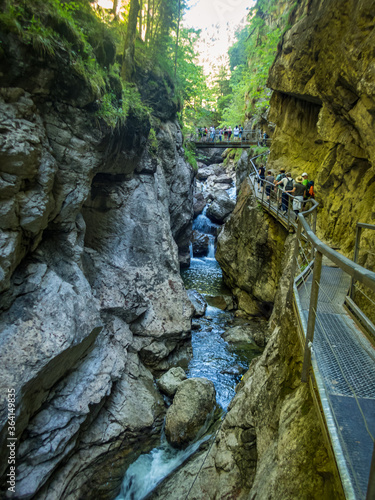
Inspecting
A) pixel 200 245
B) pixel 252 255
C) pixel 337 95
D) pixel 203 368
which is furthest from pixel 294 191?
pixel 200 245

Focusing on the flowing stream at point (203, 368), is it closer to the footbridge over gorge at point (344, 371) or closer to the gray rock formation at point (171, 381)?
the gray rock formation at point (171, 381)

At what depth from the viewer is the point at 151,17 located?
1411cm

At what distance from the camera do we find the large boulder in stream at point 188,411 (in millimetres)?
7188

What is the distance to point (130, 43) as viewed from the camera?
36.8ft

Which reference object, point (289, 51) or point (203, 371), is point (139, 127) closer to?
point (289, 51)

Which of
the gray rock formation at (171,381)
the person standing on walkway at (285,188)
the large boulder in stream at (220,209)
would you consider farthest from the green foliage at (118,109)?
the large boulder in stream at (220,209)

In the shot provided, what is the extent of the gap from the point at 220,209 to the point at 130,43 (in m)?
15.2

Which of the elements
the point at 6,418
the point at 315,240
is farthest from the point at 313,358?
the point at 6,418

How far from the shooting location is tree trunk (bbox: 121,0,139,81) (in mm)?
10305

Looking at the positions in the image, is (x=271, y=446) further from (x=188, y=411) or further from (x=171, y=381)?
(x=171, y=381)

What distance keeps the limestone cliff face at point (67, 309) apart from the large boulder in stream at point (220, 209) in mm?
14915

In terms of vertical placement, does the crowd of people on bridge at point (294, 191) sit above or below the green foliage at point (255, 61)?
below

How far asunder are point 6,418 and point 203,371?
20.9 feet

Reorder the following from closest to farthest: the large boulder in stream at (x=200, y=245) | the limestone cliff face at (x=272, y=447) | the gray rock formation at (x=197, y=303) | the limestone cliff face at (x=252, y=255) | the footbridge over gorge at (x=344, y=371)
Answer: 1. the footbridge over gorge at (x=344, y=371)
2. the limestone cliff face at (x=272, y=447)
3. the limestone cliff face at (x=252, y=255)
4. the gray rock formation at (x=197, y=303)
5. the large boulder in stream at (x=200, y=245)
